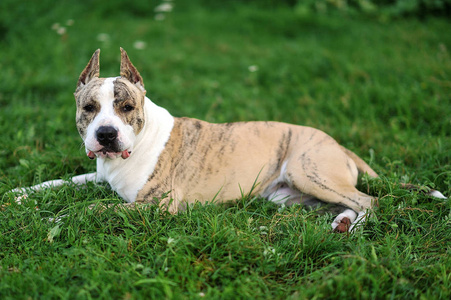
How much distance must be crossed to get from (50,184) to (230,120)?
2.53 m

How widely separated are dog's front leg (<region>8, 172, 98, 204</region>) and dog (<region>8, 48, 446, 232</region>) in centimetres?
1

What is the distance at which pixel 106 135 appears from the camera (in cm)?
316

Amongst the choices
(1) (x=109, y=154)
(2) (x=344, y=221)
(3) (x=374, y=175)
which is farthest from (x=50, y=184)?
(3) (x=374, y=175)

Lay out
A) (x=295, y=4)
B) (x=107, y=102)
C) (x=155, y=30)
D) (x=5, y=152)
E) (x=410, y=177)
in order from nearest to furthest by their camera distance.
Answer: (x=107, y=102)
(x=410, y=177)
(x=5, y=152)
(x=155, y=30)
(x=295, y=4)

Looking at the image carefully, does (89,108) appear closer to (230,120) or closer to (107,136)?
(107,136)

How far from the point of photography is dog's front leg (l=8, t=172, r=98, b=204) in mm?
3629

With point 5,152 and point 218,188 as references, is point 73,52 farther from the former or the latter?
point 218,188

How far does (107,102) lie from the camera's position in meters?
3.32

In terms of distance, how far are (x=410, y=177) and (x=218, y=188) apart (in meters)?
1.93

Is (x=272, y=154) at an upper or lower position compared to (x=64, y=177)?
upper

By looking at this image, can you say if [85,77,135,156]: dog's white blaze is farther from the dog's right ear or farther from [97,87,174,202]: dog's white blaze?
the dog's right ear

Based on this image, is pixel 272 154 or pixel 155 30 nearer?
pixel 272 154

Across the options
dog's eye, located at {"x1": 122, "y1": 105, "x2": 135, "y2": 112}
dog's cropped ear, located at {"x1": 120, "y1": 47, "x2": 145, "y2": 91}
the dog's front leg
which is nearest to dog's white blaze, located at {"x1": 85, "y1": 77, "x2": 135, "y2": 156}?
dog's eye, located at {"x1": 122, "y1": 105, "x2": 135, "y2": 112}

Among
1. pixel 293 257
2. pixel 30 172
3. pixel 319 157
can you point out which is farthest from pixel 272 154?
pixel 30 172
